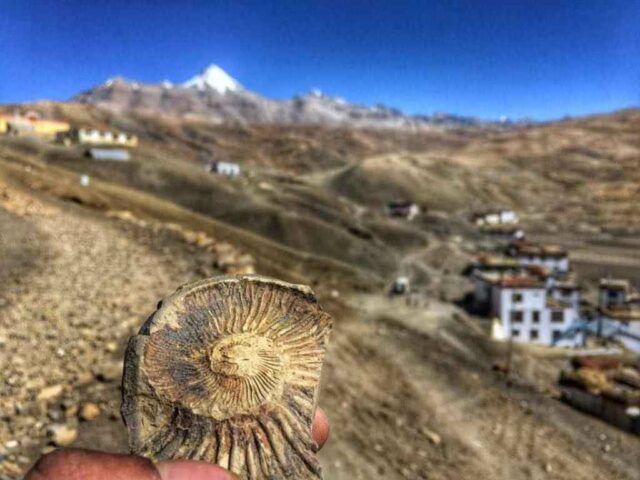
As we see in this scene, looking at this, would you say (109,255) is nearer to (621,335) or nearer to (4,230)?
(4,230)

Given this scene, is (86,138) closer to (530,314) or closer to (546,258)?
(546,258)

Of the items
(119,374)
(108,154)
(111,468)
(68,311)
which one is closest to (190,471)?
(111,468)

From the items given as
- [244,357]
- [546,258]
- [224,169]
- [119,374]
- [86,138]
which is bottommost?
[546,258]

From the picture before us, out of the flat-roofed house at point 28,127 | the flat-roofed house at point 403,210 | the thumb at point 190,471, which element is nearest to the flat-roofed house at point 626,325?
the thumb at point 190,471

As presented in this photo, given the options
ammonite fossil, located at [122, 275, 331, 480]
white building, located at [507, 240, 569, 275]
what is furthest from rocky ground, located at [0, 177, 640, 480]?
white building, located at [507, 240, 569, 275]

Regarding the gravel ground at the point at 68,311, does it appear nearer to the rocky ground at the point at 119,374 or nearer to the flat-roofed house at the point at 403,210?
the rocky ground at the point at 119,374

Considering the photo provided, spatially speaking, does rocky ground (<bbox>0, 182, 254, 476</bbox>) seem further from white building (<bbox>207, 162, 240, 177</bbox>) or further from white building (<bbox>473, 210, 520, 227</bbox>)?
white building (<bbox>473, 210, 520, 227</bbox>)
